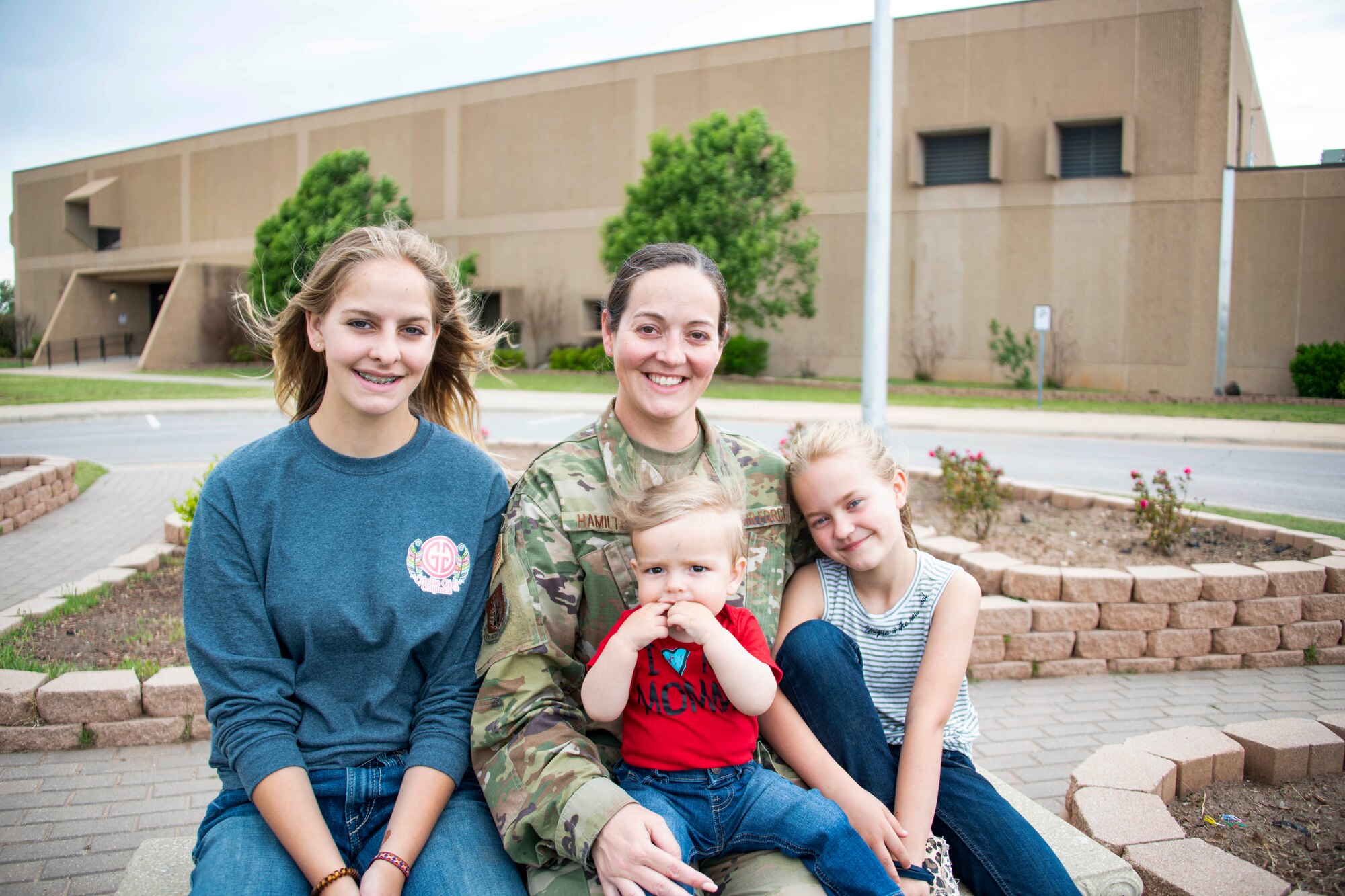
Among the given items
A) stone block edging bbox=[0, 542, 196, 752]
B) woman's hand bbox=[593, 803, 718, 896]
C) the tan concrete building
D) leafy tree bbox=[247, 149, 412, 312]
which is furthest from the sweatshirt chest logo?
leafy tree bbox=[247, 149, 412, 312]

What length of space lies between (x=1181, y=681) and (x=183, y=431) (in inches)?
592

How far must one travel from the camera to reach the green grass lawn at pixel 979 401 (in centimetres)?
1803

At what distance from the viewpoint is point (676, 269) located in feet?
8.24

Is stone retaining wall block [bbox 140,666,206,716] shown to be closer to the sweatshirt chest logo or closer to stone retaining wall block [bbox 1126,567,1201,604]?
the sweatshirt chest logo

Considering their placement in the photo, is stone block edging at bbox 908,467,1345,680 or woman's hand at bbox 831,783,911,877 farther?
stone block edging at bbox 908,467,1345,680

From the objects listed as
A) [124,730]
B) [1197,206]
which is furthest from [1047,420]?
[124,730]

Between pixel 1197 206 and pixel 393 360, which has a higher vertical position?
pixel 1197 206

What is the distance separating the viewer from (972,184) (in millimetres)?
26688

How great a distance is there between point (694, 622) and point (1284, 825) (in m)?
2.48

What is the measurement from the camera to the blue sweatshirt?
2.16m

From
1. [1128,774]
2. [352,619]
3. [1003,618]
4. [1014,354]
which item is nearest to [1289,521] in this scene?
[1003,618]

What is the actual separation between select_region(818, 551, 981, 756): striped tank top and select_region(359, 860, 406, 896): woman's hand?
1.27 meters

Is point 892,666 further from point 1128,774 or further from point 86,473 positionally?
point 86,473

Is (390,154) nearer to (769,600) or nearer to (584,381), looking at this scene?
(584,381)
